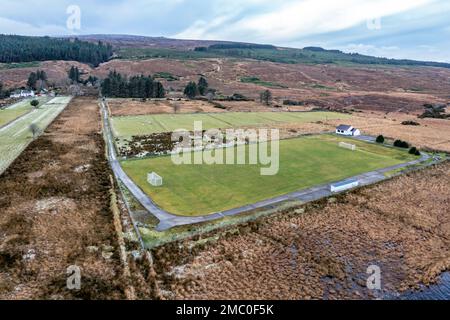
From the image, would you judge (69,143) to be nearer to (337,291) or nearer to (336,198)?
(336,198)

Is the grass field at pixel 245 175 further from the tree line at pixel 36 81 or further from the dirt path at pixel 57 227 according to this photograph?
the tree line at pixel 36 81

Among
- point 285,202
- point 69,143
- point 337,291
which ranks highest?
point 69,143

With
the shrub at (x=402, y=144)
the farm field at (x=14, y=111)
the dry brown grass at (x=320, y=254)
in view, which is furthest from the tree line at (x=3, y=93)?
the shrub at (x=402, y=144)

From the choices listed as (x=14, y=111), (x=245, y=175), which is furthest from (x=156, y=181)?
(x=14, y=111)

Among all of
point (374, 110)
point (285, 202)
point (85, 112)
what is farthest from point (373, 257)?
point (374, 110)

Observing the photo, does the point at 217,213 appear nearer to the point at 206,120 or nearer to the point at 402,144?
the point at 402,144

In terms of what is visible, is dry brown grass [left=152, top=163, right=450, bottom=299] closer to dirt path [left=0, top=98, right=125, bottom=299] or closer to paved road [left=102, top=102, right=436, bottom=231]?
paved road [left=102, top=102, right=436, bottom=231]
